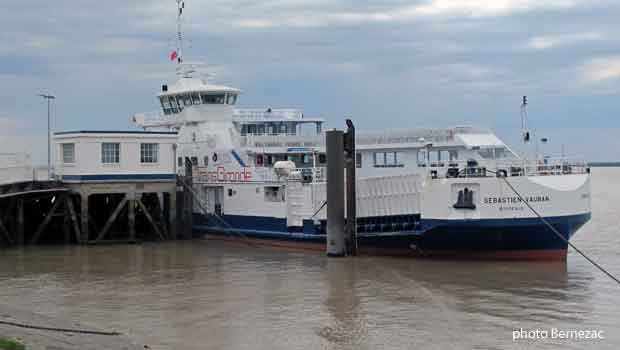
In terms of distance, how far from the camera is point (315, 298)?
2277 cm

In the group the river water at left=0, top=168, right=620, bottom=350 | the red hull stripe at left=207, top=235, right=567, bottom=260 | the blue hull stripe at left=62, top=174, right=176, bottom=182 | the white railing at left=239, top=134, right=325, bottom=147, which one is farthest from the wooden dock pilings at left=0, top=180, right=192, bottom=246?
the red hull stripe at left=207, top=235, right=567, bottom=260

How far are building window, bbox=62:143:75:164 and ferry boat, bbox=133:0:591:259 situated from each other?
5.30 m

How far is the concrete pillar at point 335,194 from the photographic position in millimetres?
30016

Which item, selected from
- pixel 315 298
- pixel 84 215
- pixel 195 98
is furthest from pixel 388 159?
pixel 315 298

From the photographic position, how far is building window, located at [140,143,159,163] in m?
38.1

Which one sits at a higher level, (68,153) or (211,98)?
(211,98)

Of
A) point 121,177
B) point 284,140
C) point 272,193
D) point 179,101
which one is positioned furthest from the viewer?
point 179,101

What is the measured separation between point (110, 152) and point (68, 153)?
2129mm

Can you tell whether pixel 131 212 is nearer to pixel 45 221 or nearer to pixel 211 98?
pixel 45 221

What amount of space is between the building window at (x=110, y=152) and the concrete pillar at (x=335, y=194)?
1151 centimetres

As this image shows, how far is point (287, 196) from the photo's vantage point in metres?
34.0

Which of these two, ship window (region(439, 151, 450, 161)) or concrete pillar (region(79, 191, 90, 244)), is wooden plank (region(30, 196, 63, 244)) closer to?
concrete pillar (region(79, 191, 90, 244))

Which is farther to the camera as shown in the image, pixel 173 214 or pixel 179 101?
pixel 179 101

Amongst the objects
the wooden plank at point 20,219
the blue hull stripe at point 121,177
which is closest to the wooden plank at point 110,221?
the blue hull stripe at point 121,177
